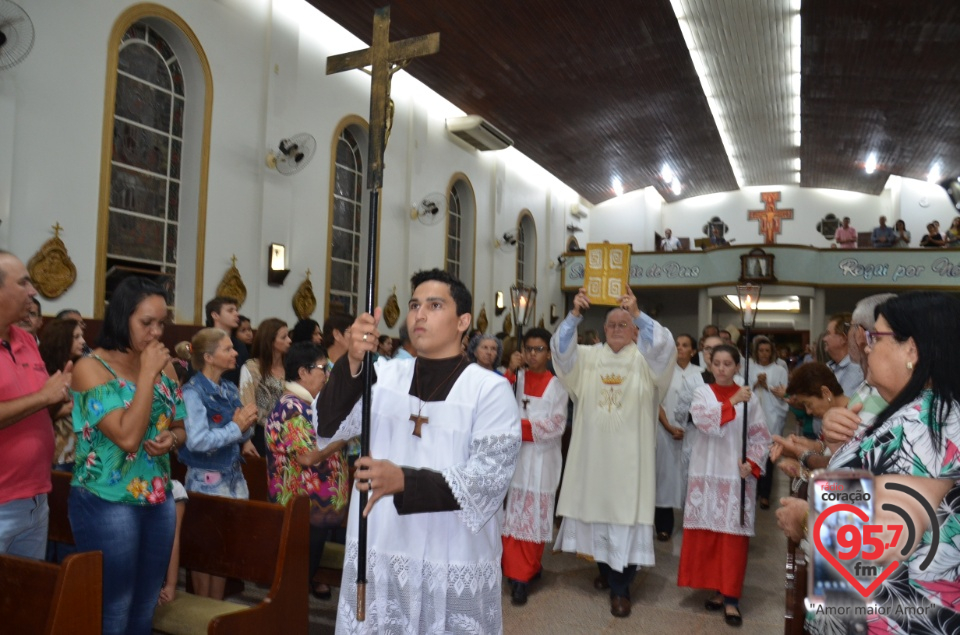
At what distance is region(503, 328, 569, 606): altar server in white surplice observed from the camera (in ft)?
16.1

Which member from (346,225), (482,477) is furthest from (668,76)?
(482,477)

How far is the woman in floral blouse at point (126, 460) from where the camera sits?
106 inches

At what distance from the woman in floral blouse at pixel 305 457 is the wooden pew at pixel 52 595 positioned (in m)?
1.37

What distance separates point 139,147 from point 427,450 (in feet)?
23.3

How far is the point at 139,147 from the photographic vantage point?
27.0 ft

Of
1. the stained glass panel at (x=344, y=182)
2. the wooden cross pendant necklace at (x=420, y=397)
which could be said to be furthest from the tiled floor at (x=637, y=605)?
the stained glass panel at (x=344, y=182)

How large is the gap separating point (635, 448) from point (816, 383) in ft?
4.35

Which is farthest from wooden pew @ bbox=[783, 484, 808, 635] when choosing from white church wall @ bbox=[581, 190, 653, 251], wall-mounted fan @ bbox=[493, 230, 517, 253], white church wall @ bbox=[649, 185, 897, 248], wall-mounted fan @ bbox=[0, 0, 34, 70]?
white church wall @ bbox=[649, 185, 897, 248]

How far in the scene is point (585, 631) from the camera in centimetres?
438

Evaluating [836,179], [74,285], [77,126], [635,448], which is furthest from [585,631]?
[836,179]

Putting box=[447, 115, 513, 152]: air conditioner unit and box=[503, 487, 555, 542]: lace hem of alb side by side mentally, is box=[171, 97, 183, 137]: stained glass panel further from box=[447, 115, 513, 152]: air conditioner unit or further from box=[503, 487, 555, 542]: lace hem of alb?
box=[503, 487, 555, 542]: lace hem of alb

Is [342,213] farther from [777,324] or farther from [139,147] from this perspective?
[777,324]

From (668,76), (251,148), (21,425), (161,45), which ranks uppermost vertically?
(668,76)

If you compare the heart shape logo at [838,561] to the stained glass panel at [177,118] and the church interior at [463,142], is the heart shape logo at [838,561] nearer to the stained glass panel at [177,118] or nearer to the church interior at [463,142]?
the church interior at [463,142]
